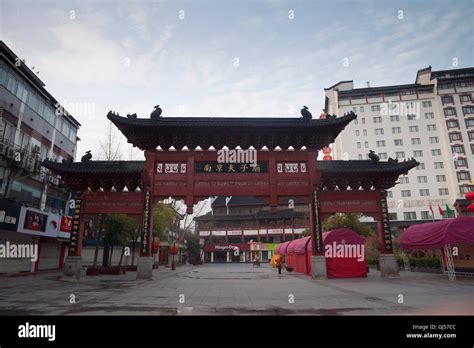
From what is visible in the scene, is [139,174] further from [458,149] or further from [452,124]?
[452,124]

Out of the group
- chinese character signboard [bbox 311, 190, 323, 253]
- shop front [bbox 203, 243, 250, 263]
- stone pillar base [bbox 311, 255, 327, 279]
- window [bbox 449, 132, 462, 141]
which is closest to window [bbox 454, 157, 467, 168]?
window [bbox 449, 132, 462, 141]

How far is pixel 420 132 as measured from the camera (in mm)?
56031

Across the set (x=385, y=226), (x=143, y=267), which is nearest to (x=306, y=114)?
(x=385, y=226)

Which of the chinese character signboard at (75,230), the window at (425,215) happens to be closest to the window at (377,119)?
the window at (425,215)

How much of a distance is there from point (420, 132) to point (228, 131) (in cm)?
5314

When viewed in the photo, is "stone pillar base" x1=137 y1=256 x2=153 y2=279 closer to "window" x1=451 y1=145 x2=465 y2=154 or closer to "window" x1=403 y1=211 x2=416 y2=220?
"window" x1=403 y1=211 x2=416 y2=220

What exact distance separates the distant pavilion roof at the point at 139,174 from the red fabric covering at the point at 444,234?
132 inches

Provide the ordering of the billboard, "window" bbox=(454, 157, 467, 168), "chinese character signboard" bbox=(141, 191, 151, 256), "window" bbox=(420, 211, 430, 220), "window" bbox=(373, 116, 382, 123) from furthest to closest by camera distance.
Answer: "window" bbox=(373, 116, 382, 123) → "window" bbox=(454, 157, 467, 168) → "window" bbox=(420, 211, 430, 220) → the billboard → "chinese character signboard" bbox=(141, 191, 151, 256)

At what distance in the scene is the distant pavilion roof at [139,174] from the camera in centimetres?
1641

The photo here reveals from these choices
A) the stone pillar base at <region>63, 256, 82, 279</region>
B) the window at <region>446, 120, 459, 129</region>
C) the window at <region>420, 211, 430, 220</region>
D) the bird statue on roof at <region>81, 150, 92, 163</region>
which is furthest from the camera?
the window at <region>446, 120, 459, 129</region>

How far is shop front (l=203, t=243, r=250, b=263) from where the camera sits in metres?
59.8

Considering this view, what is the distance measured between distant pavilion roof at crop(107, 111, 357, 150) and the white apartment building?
42.0 m
